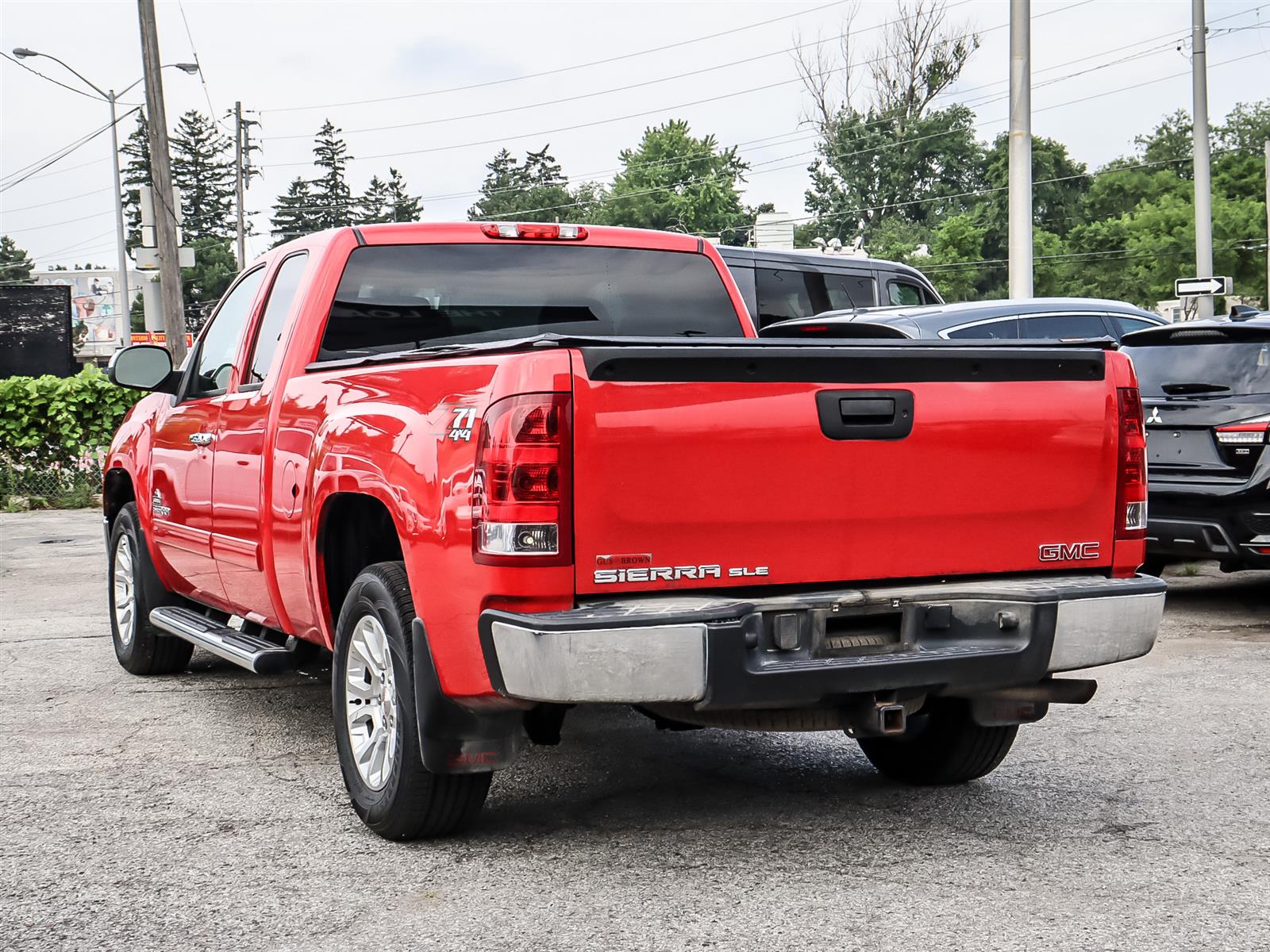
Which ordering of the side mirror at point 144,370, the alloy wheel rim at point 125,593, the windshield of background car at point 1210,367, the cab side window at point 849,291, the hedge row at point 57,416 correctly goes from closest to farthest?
the side mirror at point 144,370, the alloy wheel rim at point 125,593, the windshield of background car at point 1210,367, the cab side window at point 849,291, the hedge row at point 57,416

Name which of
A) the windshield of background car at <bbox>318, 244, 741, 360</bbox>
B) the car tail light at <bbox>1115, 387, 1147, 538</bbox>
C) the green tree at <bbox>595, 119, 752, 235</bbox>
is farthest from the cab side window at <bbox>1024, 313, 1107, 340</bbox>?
the green tree at <bbox>595, 119, 752, 235</bbox>

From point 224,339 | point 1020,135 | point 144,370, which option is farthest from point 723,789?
point 1020,135

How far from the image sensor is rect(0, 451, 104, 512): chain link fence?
63.1ft

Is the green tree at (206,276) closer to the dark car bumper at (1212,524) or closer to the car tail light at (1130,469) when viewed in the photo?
the dark car bumper at (1212,524)

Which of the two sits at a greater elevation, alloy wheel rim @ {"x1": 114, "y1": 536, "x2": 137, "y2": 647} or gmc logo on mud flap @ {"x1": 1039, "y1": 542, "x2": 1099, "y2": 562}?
gmc logo on mud flap @ {"x1": 1039, "y1": 542, "x2": 1099, "y2": 562}

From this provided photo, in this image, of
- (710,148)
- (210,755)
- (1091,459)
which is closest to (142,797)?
(210,755)

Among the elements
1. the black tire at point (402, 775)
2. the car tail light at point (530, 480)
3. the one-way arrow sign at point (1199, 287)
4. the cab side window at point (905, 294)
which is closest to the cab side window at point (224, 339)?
the black tire at point (402, 775)

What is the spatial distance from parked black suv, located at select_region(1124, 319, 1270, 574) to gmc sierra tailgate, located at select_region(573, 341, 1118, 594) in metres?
4.38

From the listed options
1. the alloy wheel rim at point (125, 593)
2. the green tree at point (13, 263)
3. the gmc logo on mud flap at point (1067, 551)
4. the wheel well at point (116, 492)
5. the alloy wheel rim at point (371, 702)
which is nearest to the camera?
the gmc logo on mud flap at point (1067, 551)

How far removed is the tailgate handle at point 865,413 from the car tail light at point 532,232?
2064 millimetres

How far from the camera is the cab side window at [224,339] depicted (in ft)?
21.8

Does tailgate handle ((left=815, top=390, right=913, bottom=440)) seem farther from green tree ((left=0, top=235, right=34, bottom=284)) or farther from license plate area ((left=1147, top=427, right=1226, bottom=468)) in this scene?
green tree ((left=0, top=235, right=34, bottom=284))

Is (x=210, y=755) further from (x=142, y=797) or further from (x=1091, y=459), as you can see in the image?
(x=1091, y=459)

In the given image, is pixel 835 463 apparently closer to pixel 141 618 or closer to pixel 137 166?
pixel 141 618
